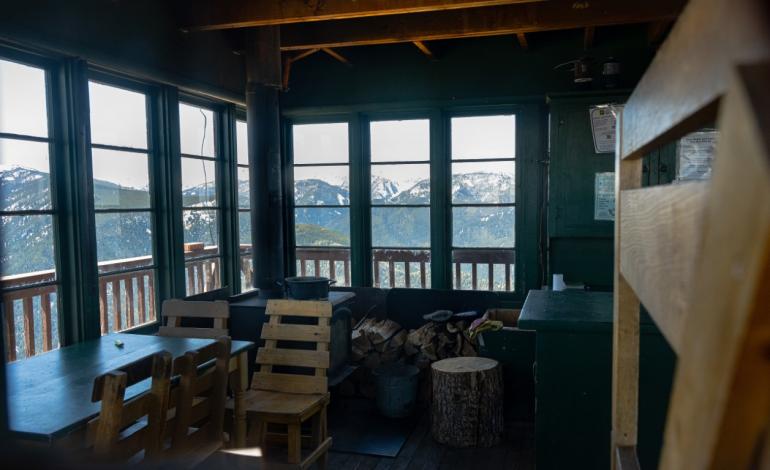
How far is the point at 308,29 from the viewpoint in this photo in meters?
4.66

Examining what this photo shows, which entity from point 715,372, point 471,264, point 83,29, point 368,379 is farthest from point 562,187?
point 715,372

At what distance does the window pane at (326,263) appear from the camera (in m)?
5.54

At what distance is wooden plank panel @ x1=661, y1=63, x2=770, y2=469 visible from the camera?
0.36 m

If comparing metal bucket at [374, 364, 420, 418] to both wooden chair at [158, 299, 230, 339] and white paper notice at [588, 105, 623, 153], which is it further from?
white paper notice at [588, 105, 623, 153]

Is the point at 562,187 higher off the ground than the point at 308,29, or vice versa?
the point at 308,29

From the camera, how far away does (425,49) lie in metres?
4.80

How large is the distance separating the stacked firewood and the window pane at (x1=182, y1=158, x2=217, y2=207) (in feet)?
5.13

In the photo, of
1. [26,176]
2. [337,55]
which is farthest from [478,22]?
[26,176]

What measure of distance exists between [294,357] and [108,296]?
1.27 meters

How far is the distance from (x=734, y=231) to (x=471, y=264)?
4.86 meters

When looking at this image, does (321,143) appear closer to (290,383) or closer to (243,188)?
(243,188)

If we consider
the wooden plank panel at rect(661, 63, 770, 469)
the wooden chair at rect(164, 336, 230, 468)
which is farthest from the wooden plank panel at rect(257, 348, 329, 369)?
the wooden plank panel at rect(661, 63, 770, 469)

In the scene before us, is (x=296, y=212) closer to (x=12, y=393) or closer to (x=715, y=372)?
(x=12, y=393)

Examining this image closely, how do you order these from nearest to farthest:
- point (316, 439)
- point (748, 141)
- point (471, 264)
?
point (748, 141) < point (316, 439) < point (471, 264)
